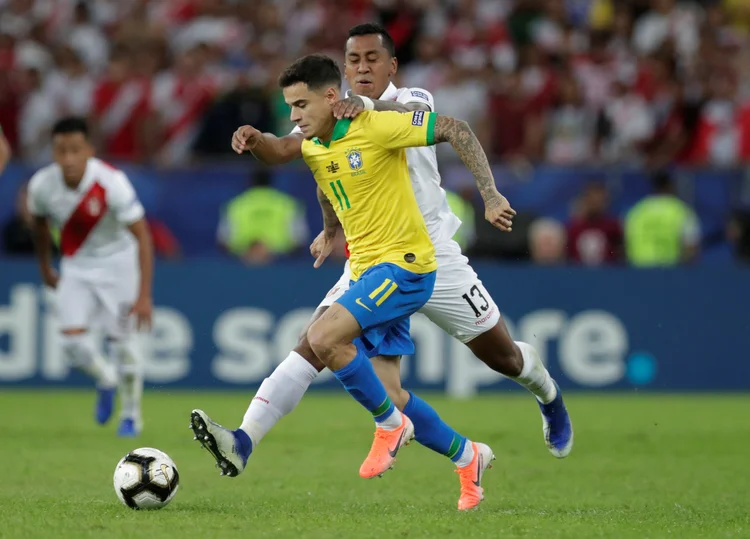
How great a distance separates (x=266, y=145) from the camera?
661cm

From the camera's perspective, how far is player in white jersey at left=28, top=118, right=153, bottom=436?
419 inches

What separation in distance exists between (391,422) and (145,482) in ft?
4.09

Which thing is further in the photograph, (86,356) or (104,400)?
(104,400)

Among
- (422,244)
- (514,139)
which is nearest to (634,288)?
(514,139)

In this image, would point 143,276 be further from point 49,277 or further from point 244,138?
point 244,138

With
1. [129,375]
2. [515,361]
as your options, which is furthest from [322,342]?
[129,375]

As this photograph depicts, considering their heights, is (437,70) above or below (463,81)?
above

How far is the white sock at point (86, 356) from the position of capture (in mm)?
10859

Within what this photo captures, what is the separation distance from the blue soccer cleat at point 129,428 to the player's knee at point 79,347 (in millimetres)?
620

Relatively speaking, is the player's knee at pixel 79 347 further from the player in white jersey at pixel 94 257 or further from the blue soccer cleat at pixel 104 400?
the blue soccer cleat at pixel 104 400

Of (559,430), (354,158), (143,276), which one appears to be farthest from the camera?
(143,276)

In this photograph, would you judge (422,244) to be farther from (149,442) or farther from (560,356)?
(560,356)

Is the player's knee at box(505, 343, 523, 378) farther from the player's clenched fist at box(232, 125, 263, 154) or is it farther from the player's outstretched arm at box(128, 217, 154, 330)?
the player's outstretched arm at box(128, 217, 154, 330)

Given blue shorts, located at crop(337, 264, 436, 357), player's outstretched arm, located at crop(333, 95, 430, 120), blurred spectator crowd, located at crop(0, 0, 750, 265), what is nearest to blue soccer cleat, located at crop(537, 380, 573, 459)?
blue shorts, located at crop(337, 264, 436, 357)
